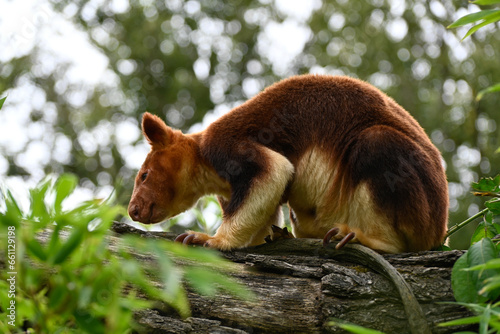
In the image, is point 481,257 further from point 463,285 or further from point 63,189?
point 63,189

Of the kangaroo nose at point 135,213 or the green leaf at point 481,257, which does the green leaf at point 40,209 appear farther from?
the kangaroo nose at point 135,213

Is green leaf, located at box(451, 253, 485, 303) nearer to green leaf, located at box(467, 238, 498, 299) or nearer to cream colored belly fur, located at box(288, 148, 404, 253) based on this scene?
green leaf, located at box(467, 238, 498, 299)

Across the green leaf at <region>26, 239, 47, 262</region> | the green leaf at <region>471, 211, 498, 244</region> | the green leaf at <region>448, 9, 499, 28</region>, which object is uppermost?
the green leaf at <region>448, 9, 499, 28</region>

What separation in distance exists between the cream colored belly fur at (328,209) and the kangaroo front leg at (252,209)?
220 millimetres

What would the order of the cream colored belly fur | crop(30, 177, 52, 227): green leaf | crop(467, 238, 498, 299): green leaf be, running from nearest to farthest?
crop(30, 177, 52, 227): green leaf < crop(467, 238, 498, 299): green leaf < the cream colored belly fur

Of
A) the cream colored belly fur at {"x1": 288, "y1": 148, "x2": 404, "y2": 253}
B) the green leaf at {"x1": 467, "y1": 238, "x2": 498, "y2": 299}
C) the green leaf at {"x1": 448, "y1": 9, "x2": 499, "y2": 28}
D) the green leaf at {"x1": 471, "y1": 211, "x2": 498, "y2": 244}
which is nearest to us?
the green leaf at {"x1": 448, "y1": 9, "x2": 499, "y2": 28}

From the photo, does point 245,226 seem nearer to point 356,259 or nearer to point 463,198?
point 356,259

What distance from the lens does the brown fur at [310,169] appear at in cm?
354

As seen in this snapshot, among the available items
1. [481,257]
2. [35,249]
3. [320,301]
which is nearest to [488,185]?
[481,257]

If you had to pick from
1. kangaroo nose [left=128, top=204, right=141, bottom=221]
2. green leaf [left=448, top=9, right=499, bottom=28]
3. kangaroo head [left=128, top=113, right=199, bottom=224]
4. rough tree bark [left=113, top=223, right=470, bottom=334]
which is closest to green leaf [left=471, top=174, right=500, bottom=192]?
rough tree bark [left=113, top=223, right=470, bottom=334]

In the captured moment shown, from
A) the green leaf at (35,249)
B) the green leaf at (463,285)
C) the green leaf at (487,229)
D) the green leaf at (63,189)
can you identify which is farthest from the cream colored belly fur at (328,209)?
the green leaf at (35,249)

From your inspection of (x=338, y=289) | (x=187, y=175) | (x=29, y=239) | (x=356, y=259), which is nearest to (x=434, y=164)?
(x=356, y=259)

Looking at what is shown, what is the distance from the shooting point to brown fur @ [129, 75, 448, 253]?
3.54 meters

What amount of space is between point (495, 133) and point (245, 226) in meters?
7.36
